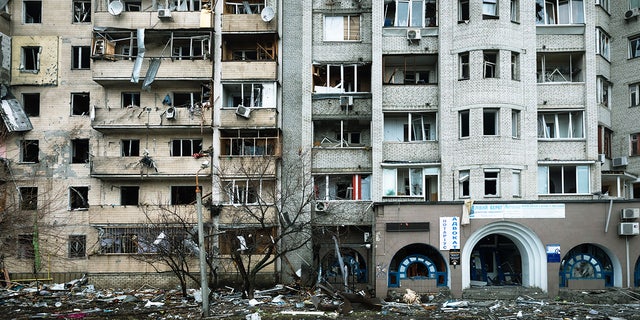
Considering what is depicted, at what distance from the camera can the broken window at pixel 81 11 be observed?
34.4m

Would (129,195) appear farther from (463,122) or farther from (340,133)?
(463,122)

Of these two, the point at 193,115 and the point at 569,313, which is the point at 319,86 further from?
the point at 569,313

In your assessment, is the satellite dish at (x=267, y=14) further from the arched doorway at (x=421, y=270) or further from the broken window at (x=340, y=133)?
the arched doorway at (x=421, y=270)

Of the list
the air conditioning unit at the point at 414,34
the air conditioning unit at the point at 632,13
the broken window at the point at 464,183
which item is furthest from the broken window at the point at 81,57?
the air conditioning unit at the point at 632,13

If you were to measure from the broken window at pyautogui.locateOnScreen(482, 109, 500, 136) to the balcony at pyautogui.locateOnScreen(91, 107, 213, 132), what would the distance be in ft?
45.8

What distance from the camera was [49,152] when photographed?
3366 centimetres

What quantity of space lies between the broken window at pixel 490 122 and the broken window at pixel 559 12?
223 inches

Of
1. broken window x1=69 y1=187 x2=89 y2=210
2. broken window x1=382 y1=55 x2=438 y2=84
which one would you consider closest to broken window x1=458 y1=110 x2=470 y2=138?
broken window x1=382 y1=55 x2=438 y2=84

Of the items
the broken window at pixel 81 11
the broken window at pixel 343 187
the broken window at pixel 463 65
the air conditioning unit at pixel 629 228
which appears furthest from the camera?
the broken window at pixel 81 11

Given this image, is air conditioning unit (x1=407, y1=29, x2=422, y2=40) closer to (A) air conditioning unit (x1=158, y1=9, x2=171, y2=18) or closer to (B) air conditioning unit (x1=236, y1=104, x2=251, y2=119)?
(B) air conditioning unit (x1=236, y1=104, x2=251, y2=119)

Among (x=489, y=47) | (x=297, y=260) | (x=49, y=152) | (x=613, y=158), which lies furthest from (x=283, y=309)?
(x=613, y=158)

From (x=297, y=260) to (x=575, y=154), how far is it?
14.8 metres

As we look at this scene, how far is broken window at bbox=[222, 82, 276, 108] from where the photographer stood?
32281 mm

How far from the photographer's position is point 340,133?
109 ft
